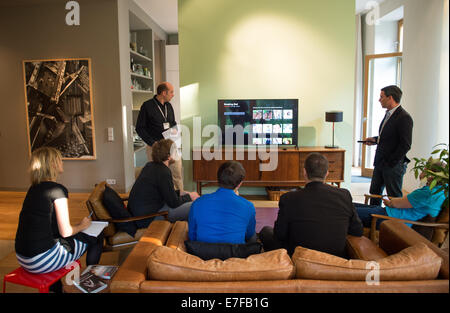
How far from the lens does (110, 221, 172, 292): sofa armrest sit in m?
1.56

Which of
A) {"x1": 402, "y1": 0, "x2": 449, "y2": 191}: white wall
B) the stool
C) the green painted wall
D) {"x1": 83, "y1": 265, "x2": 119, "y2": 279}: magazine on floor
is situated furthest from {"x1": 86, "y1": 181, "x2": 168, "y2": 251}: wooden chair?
{"x1": 402, "y1": 0, "x2": 449, "y2": 191}: white wall

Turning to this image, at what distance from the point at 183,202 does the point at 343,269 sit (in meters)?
1.81

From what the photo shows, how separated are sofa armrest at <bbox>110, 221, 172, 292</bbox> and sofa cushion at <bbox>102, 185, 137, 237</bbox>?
56 centimetres

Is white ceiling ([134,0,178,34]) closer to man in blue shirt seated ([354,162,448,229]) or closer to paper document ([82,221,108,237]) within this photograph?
paper document ([82,221,108,237])

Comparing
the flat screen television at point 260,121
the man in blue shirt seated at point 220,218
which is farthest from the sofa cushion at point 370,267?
the flat screen television at point 260,121

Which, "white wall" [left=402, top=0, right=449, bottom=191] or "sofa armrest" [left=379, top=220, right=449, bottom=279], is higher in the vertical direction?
"white wall" [left=402, top=0, right=449, bottom=191]

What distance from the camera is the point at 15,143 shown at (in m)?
5.70

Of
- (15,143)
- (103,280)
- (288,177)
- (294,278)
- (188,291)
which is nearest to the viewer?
(188,291)

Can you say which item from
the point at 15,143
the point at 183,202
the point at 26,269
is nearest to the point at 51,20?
the point at 15,143

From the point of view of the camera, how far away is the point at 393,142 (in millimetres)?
3922

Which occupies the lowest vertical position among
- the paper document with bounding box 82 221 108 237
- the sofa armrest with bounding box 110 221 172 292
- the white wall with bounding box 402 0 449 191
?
the paper document with bounding box 82 221 108 237

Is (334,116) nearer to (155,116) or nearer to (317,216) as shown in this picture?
(155,116)

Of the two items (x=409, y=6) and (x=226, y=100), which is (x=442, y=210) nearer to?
(x=226, y=100)

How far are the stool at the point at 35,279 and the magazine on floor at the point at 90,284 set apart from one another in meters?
0.31
